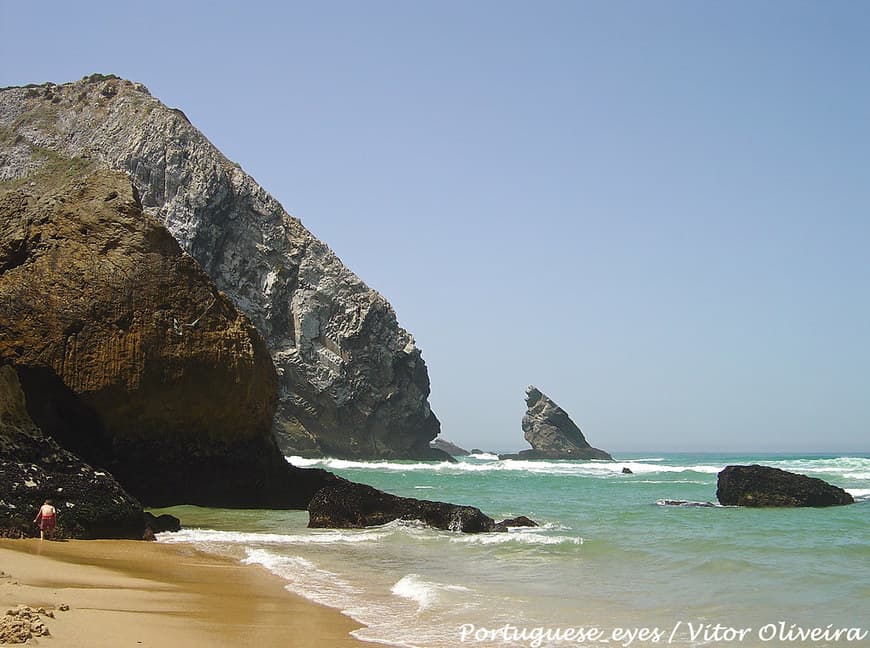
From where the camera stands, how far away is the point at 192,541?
48.3 ft

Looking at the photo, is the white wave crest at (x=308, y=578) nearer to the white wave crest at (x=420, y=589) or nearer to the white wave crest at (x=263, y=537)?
the white wave crest at (x=420, y=589)

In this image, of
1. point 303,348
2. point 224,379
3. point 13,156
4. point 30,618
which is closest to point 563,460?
point 303,348

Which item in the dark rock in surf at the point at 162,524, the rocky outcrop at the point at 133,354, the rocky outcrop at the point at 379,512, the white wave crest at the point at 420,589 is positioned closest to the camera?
the white wave crest at the point at 420,589

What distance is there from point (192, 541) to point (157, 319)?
600cm

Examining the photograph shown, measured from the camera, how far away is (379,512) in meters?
18.5

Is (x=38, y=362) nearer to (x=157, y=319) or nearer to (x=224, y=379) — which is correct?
(x=157, y=319)

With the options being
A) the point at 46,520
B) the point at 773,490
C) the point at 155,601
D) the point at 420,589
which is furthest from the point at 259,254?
the point at 155,601

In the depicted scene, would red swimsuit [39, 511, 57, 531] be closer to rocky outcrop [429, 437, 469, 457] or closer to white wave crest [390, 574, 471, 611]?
white wave crest [390, 574, 471, 611]

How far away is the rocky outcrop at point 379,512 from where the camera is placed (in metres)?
17.7

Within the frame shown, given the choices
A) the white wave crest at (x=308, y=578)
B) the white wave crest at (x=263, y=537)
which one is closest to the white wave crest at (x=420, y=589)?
the white wave crest at (x=308, y=578)

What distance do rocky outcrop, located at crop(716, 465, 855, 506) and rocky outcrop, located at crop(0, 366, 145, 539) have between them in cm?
1806

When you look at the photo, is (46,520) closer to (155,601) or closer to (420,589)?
(155,601)

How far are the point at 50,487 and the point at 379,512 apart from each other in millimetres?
7222

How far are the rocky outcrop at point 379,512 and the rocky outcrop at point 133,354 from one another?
10.7 ft
